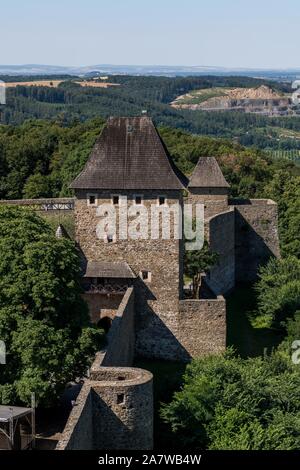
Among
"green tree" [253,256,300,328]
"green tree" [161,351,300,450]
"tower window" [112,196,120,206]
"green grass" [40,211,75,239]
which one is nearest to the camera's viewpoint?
"green tree" [161,351,300,450]

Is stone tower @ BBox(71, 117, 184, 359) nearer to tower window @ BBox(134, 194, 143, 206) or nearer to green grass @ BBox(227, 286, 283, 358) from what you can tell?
tower window @ BBox(134, 194, 143, 206)

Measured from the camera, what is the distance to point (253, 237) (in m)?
45.4

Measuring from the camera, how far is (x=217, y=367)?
23.6 metres

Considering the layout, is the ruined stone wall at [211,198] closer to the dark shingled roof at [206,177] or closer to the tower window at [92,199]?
the dark shingled roof at [206,177]

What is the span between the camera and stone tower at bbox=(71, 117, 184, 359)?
29172 millimetres

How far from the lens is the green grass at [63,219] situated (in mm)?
39969

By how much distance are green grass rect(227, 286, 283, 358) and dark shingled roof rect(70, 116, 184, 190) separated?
8.10 metres

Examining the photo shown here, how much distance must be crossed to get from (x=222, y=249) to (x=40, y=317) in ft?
68.4

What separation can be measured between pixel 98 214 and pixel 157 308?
4.32 meters

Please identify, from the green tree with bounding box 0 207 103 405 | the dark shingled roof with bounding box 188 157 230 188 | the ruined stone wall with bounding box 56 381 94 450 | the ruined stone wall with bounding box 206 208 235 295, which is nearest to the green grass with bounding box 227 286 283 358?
the ruined stone wall with bounding box 206 208 235 295

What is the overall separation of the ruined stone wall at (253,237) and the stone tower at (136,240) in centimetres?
1581

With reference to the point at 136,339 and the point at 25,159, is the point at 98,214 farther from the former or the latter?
the point at 25,159

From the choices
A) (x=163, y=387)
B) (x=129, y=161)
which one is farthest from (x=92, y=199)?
(x=163, y=387)
